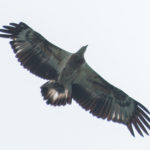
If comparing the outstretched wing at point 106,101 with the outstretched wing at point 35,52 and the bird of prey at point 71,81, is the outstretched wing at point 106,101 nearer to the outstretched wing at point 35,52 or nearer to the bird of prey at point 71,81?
the bird of prey at point 71,81

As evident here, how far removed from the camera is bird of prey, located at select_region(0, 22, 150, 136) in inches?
936

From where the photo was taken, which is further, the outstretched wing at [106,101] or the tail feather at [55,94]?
the outstretched wing at [106,101]

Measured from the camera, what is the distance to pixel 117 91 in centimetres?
2456

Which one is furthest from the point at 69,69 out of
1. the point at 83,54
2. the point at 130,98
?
the point at 130,98

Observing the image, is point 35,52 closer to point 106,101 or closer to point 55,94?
point 55,94

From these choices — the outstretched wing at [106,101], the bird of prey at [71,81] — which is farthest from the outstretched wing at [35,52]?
the outstretched wing at [106,101]

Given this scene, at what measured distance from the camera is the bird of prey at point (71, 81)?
936 inches

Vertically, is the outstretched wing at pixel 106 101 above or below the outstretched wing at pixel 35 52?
below

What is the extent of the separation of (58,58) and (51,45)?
486 millimetres

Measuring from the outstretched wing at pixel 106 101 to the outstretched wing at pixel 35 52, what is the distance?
30.9 inches

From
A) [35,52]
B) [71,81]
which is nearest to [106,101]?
[71,81]

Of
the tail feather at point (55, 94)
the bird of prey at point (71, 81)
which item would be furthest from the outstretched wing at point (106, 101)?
the tail feather at point (55, 94)

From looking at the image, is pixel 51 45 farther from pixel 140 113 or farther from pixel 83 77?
pixel 140 113

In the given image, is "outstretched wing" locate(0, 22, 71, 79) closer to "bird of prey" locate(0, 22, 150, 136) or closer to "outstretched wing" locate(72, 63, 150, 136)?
"bird of prey" locate(0, 22, 150, 136)
